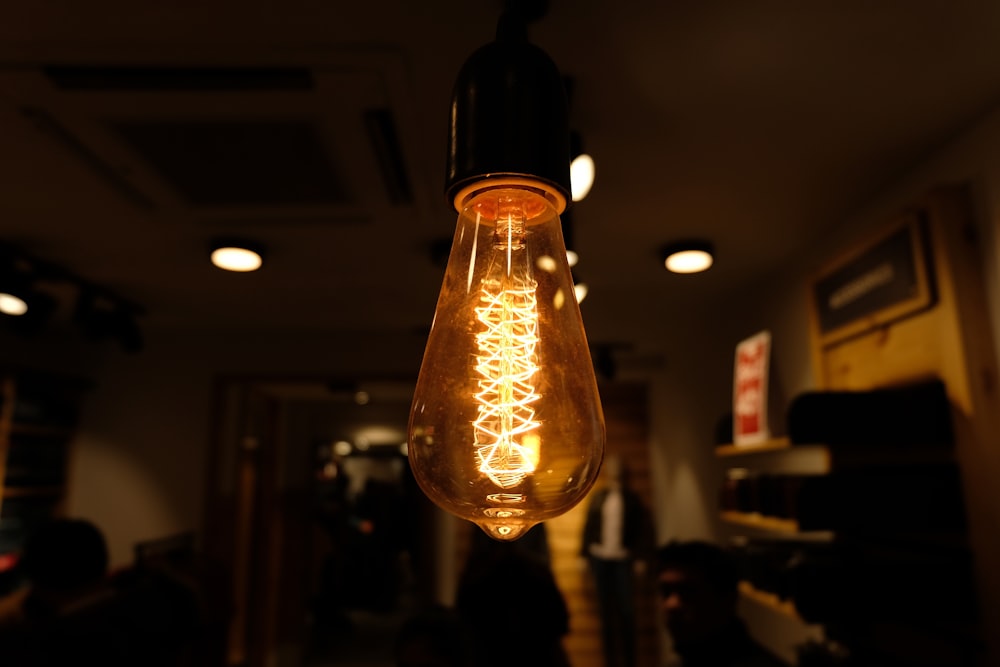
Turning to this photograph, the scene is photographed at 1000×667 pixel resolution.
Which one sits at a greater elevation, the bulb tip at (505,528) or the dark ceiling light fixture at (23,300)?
the dark ceiling light fixture at (23,300)

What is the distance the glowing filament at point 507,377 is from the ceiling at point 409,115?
991mm

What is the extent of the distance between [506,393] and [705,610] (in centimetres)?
188

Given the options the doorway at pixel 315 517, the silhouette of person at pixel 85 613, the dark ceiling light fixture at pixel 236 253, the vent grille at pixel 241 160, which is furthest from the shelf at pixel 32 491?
the vent grille at pixel 241 160

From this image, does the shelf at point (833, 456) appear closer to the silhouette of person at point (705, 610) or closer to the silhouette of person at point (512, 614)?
the silhouette of person at point (705, 610)

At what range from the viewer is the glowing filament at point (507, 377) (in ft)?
1.39

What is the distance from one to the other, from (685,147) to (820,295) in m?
0.84

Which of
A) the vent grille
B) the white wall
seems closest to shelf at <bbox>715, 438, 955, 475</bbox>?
the white wall

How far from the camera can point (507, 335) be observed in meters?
0.45

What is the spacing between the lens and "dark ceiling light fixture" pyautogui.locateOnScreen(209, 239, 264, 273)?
254 centimetres

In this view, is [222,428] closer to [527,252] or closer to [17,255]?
[17,255]

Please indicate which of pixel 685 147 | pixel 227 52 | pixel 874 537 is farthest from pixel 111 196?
pixel 874 537

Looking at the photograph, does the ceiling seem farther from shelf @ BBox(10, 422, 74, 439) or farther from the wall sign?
shelf @ BBox(10, 422, 74, 439)

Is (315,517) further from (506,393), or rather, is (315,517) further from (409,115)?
(506,393)

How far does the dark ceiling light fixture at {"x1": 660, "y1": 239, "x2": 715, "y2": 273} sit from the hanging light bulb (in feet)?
7.21
